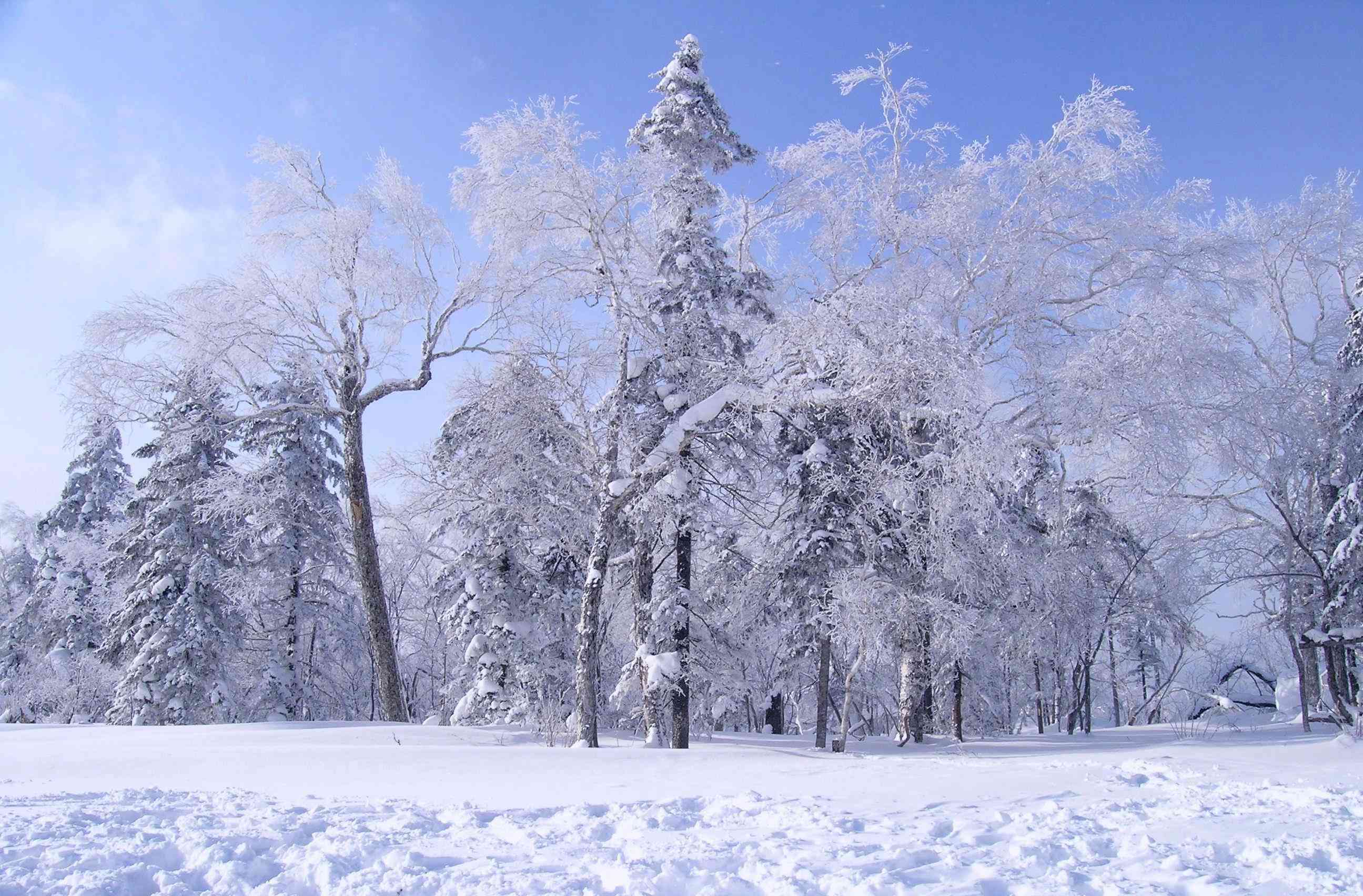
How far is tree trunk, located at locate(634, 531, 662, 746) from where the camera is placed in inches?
558

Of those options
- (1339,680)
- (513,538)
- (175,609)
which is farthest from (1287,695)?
(175,609)

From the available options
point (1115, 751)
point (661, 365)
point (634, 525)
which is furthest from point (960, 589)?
point (661, 365)

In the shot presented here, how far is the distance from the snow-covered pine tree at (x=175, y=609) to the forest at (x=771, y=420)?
0.08 m

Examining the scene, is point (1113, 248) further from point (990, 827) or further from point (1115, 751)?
point (990, 827)

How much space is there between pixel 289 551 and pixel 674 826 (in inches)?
786

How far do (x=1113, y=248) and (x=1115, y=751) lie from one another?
8.78 metres

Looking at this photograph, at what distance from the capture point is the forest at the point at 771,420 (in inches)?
499

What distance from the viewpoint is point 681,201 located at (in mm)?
15023

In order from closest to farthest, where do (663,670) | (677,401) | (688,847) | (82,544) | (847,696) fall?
1. (688,847)
2. (847,696)
3. (663,670)
4. (677,401)
5. (82,544)

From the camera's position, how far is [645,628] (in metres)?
14.7

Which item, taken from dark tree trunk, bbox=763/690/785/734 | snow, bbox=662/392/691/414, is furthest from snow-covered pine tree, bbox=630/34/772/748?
dark tree trunk, bbox=763/690/785/734

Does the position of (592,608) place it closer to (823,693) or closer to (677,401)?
(677,401)

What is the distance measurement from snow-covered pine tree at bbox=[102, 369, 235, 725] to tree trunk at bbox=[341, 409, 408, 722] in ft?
18.6

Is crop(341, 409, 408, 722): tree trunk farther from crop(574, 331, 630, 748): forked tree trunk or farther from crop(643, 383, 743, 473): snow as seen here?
crop(643, 383, 743, 473): snow
